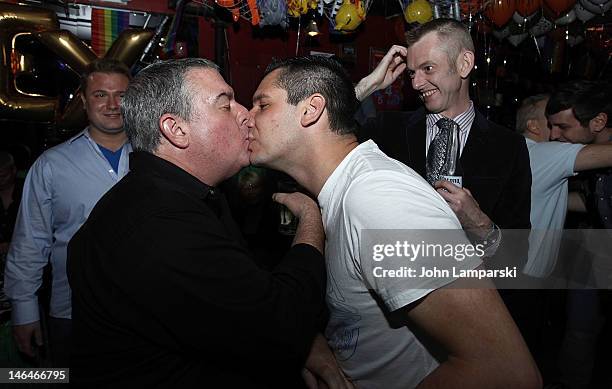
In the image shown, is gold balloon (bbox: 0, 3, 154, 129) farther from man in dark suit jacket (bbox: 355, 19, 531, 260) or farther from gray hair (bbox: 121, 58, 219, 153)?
man in dark suit jacket (bbox: 355, 19, 531, 260)

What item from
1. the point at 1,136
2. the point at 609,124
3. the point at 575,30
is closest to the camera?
the point at 609,124

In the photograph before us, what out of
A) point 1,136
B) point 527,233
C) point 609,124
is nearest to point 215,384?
point 527,233

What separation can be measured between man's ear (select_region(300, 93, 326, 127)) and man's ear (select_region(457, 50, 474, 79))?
1.10 metres

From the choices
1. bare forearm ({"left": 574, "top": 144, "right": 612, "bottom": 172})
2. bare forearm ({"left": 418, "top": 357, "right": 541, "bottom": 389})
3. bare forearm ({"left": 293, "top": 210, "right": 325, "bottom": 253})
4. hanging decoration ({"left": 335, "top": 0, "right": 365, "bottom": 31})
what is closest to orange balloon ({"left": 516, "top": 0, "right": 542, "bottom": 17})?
hanging decoration ({"left": 335, "top": 0, "right": 365, "bottom": 31})

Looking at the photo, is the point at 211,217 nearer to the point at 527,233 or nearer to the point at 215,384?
the point at 215,384

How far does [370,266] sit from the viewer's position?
1136 mm

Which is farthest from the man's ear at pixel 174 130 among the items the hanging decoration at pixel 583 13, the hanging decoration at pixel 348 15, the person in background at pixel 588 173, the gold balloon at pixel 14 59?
the hanging decoration at pixel 583 13

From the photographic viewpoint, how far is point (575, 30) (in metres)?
6.62

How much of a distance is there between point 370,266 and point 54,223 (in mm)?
2210

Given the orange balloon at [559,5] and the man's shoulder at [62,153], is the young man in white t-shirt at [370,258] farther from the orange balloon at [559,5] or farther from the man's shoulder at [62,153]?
the orange balloon at [559,5]

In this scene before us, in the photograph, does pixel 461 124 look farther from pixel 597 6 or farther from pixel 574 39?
pixel 574 39

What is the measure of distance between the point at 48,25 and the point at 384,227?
14.6 ft

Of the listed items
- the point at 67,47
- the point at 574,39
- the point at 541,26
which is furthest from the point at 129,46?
the point at 574,39

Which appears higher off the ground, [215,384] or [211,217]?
[211,217]
